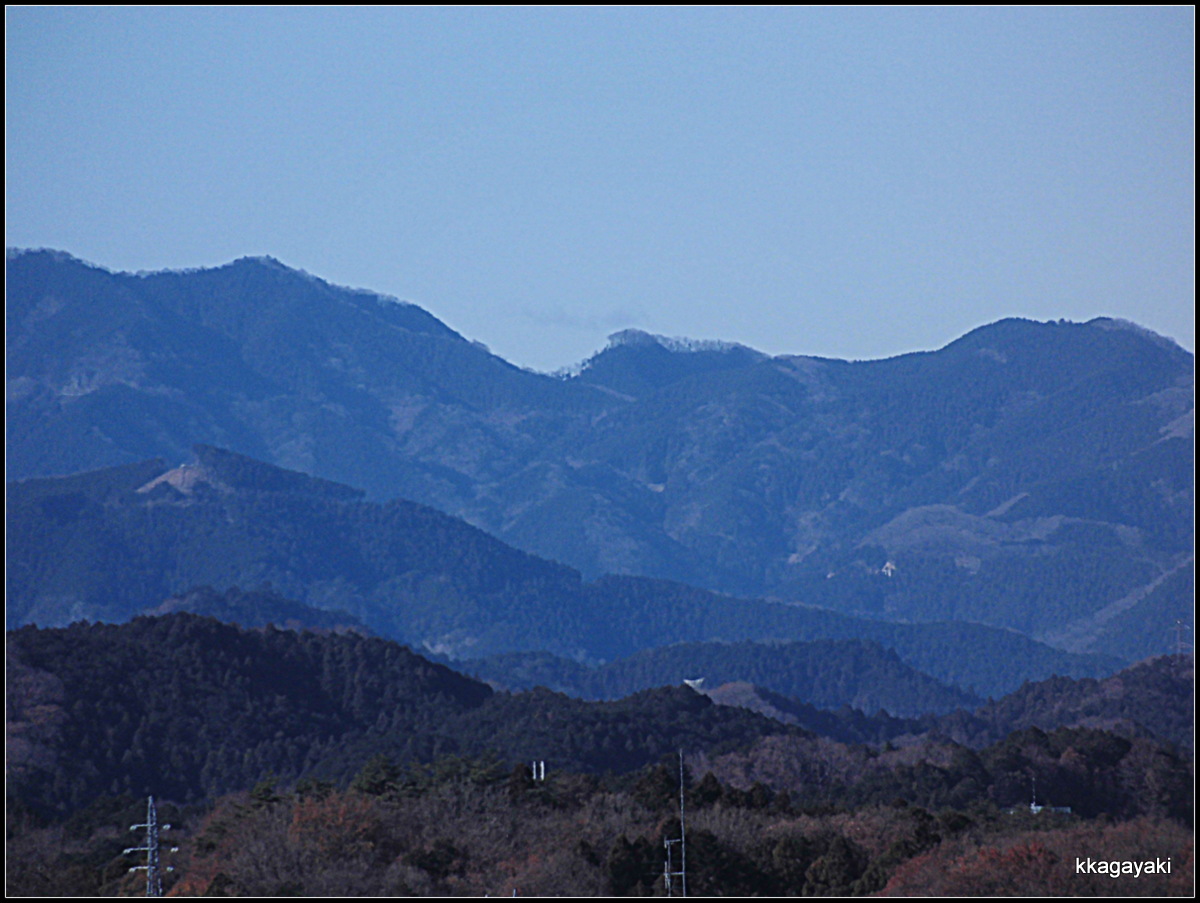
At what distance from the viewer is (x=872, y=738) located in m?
185

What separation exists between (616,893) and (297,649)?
93649mm

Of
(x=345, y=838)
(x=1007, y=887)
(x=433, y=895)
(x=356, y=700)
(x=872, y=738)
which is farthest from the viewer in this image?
(x=872, y=738)

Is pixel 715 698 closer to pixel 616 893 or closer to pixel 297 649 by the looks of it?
pixel 297 649

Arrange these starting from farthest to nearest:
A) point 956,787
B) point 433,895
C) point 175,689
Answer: point 175,689 < point 956,787 < point 433,895

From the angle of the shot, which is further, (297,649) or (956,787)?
(297,649)

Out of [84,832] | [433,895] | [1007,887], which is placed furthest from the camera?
[84,832]

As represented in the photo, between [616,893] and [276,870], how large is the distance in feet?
37.2

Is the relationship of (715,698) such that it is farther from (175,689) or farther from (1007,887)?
(1007,887)

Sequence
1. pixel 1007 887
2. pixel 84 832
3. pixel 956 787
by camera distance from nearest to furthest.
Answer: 1. pixel 1007 887
2. pixel 84 832
3. pixel 956 787

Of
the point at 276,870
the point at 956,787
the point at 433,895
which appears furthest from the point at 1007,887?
the point at 956,787

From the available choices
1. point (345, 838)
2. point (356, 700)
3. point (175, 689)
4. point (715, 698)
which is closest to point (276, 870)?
point (345, 838)

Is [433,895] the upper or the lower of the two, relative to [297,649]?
lower

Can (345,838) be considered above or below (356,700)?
below

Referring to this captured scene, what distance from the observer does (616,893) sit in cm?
6256
